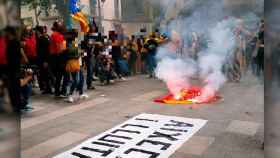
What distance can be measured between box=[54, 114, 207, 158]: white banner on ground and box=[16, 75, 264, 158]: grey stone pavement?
164 millimetres

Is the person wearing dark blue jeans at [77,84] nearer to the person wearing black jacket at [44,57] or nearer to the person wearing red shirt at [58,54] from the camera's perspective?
the person wearing red shirt at [58,54]

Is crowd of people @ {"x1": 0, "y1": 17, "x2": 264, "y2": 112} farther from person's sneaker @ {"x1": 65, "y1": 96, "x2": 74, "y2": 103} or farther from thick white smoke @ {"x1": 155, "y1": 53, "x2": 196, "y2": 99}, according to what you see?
thick white smoke @ {"x1": 155, "y1": 53, "x2": 196, "y2": 99}

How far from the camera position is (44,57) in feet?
31.4

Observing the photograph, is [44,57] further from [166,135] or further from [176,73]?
[166,135]

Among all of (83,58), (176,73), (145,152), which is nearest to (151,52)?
(176,73)

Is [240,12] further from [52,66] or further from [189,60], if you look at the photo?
[52,66]

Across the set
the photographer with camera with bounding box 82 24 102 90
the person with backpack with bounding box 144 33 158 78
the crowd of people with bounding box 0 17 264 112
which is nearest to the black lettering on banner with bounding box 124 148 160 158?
the crowd of people with bounding box 0 17 264 112

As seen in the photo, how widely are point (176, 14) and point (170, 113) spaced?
635cm

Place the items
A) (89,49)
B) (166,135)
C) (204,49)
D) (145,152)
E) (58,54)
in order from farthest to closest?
(204,49) < (89,49) < (58,54) < (166,135) < (145,152)

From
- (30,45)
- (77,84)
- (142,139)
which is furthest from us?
(30,45)

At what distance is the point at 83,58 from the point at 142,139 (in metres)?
5.76

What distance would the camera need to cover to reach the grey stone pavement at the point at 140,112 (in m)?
4.96

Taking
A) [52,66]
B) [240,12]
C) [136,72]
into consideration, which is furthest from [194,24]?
[52,66]

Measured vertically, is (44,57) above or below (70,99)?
above
